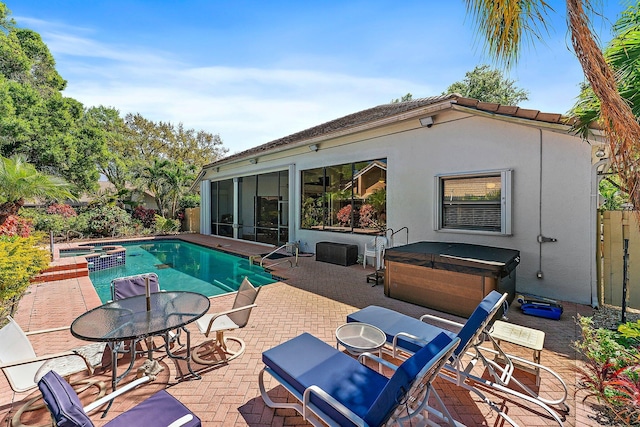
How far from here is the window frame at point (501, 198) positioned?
707 cm

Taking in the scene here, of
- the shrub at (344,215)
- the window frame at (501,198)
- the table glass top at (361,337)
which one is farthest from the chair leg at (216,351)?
the shrub at (344,215)

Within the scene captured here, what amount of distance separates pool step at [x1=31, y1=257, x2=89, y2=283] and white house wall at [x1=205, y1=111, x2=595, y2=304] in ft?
32.4

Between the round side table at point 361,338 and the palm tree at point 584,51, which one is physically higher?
the palm tree at point 584,51

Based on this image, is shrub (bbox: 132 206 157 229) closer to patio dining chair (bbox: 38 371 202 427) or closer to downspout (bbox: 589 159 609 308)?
patio dining chair (bbox: 38 371 202 427)

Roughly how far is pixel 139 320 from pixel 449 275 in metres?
5.25

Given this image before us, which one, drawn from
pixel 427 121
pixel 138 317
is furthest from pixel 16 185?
pixel 427 121

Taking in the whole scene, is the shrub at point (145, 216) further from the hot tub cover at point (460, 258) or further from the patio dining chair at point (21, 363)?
the hot tub cover at point (460, 258)

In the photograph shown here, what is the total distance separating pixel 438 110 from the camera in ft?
25.7

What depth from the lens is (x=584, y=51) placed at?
2688mm

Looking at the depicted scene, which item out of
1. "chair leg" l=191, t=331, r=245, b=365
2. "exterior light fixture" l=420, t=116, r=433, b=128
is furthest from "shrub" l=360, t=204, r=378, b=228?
"chair leg" l=191, t=331, r=245, b=365

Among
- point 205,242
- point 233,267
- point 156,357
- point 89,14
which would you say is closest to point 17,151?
point 205,242

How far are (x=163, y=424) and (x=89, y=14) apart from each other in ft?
35.4

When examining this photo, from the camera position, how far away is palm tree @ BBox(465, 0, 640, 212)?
2.67 meters

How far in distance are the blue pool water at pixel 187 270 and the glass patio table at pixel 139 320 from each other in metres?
4.85
